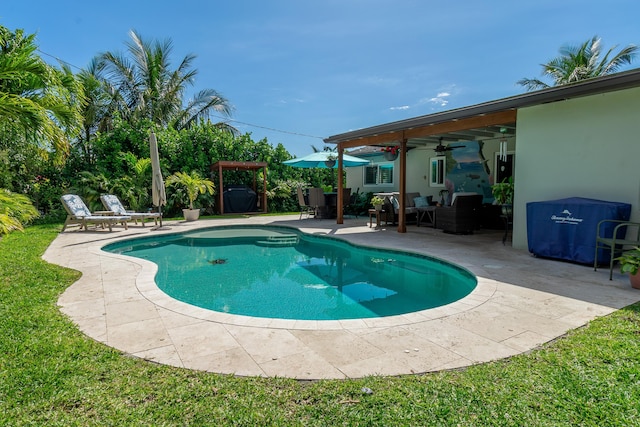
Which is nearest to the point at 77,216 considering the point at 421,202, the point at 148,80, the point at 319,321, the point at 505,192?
the point at 319,321

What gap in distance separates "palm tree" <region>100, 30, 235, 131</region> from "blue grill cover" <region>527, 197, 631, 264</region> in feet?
56.7

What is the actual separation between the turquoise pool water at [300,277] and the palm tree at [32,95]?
9.85 ft

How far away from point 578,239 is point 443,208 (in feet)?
13.9

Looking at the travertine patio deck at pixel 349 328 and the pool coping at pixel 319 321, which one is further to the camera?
the pool coping at pixel 319 321

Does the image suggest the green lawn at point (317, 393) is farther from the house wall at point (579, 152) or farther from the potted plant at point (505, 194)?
the potted plant at point (505, 194)

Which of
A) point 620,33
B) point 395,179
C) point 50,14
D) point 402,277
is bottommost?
point 402,277

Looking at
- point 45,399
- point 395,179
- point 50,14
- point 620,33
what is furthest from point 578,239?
point 620,33

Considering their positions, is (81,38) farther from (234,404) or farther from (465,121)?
(234,404)

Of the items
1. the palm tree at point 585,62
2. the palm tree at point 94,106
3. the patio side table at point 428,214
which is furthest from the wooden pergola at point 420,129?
the palm tree at point 585,62

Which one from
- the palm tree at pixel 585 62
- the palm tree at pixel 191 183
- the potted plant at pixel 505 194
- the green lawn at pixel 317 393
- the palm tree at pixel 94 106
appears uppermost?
the palm tree at pixel 585 62

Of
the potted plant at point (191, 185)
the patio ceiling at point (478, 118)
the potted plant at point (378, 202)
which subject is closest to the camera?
the patio ceiling at point (478, 118)

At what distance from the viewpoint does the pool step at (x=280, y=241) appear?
9469 millimetres

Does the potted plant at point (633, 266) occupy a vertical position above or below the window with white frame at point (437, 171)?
below

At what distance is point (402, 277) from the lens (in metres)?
6.18
